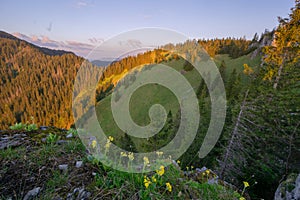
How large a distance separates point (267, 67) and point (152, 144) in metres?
17.9

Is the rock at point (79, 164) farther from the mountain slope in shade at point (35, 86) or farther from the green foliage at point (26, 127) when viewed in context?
the mountain slope in shade at point (35, 86)

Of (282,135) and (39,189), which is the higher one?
(39,189)

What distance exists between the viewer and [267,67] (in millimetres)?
13430

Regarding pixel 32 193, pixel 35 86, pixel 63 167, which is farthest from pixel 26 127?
pixel 35 86

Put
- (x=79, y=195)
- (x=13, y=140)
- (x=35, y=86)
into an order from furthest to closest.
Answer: (x=35, y=86), (x=13, y=140), (x=79, y=195)

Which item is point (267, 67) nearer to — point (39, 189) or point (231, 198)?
point (231, 198)

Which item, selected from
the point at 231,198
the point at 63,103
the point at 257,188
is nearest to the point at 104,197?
the point at 231,198

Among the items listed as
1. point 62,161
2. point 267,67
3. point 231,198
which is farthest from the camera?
point 267,67

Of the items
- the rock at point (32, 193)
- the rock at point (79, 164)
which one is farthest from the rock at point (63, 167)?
the rock at point (32, 193)

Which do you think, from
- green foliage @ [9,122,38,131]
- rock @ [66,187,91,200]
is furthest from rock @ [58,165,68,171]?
green foliage @ [9,122,38,131]

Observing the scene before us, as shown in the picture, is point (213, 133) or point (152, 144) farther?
point (152, 144)

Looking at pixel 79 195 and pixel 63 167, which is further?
pixel 63 167

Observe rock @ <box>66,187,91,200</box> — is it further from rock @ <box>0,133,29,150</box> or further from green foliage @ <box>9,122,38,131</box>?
green foliage @ <box>9,122,38,131</box>

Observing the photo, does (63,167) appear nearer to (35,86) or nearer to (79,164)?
(79,164)
